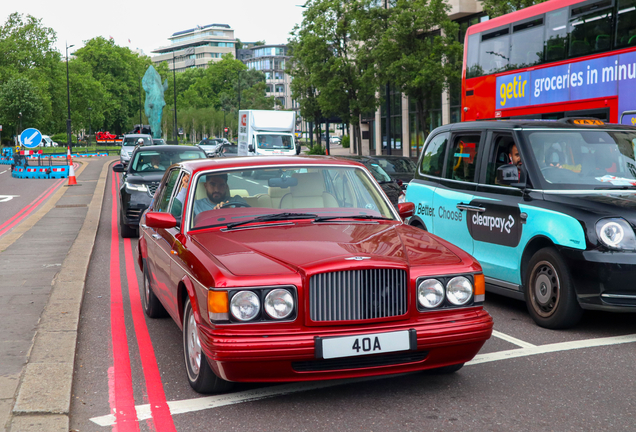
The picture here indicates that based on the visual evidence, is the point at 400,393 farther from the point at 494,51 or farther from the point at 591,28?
the point at 494,51

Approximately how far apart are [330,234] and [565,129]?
3451 mm

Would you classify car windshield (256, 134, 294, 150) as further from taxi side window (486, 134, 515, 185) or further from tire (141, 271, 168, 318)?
tire (141, 271, 168, 318)

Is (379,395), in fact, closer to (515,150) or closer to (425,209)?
(515,150)

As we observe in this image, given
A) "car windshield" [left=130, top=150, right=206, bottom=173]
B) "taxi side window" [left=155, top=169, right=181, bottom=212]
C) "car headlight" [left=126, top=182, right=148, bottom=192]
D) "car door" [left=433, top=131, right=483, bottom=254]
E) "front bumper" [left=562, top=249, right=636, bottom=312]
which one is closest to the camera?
"front bumper" [left=562, top=249, right=636, bottom=312]

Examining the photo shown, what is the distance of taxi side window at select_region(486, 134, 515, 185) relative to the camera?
7.12m

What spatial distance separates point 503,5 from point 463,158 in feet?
52.8

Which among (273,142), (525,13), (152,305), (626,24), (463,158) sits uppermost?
(525,13)

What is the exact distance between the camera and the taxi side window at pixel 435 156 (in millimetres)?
8133

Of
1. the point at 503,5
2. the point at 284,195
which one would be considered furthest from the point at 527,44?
the point at 284,195

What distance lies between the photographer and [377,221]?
515 cm

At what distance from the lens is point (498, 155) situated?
7.21 m

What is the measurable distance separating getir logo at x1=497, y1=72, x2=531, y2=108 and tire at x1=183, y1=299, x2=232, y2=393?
996 cm

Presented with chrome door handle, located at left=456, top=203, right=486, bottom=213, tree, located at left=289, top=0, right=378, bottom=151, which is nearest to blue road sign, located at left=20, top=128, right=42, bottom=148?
tree, located at left=289, top=0, right=378, bottom=151

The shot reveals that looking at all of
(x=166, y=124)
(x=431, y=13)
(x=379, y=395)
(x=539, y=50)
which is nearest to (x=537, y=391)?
(x=379, y=395)
